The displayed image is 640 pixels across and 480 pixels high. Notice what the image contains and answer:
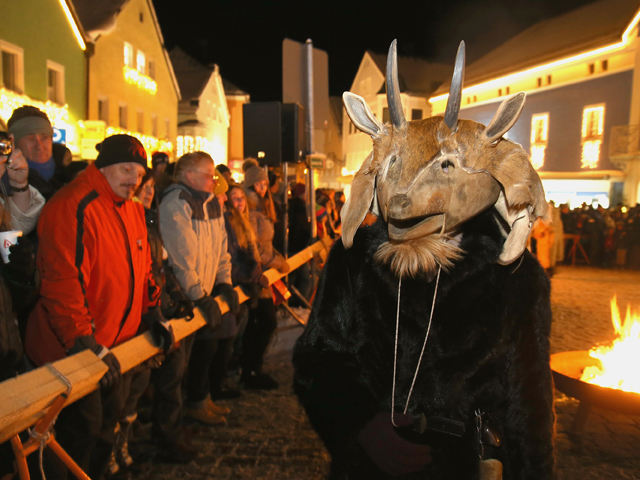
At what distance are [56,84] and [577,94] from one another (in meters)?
21.2

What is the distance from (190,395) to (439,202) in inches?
145

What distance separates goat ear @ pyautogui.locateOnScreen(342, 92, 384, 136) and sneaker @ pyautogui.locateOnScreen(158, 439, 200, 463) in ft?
10.2

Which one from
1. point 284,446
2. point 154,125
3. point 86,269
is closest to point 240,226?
point 284,446

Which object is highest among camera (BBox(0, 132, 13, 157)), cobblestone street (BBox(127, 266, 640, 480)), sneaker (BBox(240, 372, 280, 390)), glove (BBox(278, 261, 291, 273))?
camera (BBox(0, 132, 13, 157))

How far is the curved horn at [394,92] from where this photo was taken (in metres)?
1.69

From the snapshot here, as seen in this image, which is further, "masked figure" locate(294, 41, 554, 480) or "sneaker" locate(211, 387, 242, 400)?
"sneaker" locate(211, 387, 242, 400)

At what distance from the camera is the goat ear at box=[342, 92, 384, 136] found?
189cm

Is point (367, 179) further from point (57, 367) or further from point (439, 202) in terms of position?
point (57, 367)

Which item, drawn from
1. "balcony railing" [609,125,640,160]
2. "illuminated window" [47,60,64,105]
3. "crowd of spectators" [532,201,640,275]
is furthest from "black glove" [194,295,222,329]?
"balcony railing" [609,125,640,160]

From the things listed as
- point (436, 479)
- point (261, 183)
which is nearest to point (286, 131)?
point (261, 183)

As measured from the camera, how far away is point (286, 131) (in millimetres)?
7441

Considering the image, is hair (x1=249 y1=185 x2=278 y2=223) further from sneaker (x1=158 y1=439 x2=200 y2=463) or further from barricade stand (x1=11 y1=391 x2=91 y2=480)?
barricade stand (x1=11 y1=391 x2=91 y2=480)

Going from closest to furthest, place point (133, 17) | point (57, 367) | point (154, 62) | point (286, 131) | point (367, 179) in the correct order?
1. point (367, 179)
2. point (57, 367)
3. point (286, 131)
4. point (133, 17)
5. point (154, 62)

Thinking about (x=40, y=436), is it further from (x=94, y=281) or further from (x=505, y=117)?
(x=505, y=117)
